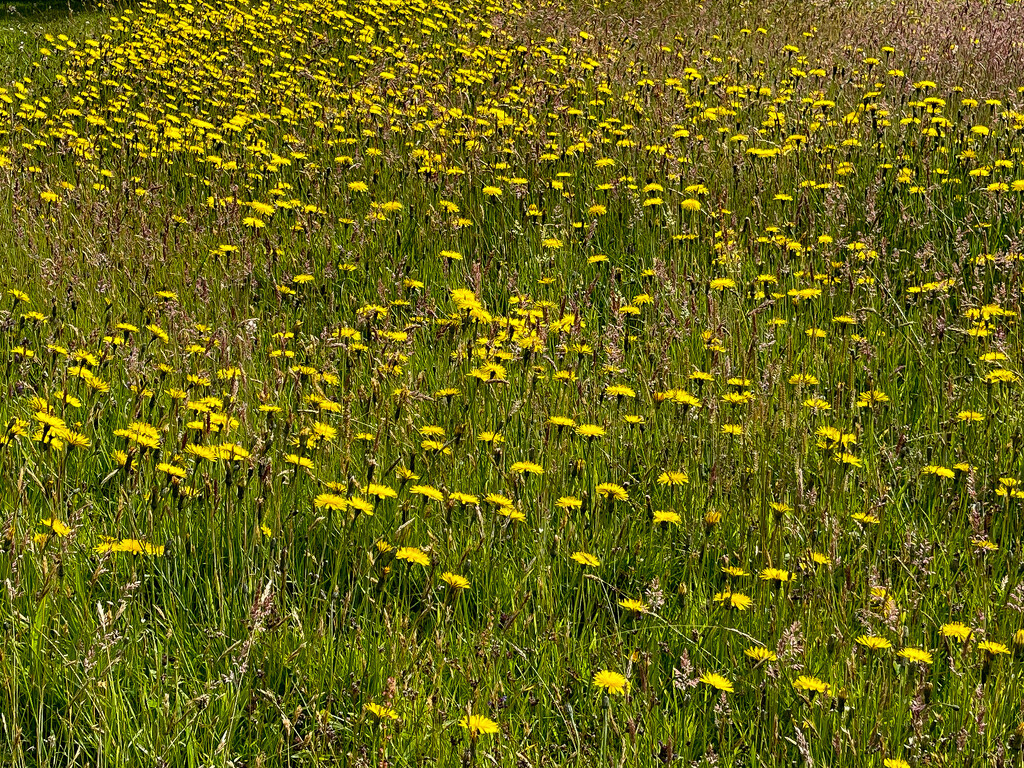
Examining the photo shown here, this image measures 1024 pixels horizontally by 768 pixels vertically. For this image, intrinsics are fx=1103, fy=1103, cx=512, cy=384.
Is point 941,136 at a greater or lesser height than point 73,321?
greater

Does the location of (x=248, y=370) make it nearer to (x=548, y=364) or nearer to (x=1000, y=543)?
(x=548, y=364)

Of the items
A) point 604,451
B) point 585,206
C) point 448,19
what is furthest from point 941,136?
point 448,19

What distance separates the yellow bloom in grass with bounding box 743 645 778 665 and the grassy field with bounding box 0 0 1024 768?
0.01 m

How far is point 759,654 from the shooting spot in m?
1.97

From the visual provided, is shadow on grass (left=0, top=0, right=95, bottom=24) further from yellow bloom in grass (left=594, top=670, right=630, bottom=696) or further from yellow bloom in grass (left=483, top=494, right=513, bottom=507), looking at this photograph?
yellow bloom in grass (left=594, top=670, right=630, bottom=696)

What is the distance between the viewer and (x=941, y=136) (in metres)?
5.07

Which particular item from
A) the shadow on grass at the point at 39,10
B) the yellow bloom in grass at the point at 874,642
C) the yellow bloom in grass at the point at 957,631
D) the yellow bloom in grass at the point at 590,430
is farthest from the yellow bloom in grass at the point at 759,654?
the shadow on grass at the point at 39,10

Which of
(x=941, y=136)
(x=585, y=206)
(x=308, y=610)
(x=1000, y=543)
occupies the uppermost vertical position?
(x=941, y=136)

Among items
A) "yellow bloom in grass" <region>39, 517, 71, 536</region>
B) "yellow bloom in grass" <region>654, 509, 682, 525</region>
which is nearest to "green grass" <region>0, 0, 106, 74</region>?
"yellow bloom in grass" <region>39, 517, 71, 536</region>

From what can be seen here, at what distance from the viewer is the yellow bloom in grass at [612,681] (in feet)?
6.06

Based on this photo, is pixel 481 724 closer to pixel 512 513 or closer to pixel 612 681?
pixel 612 681

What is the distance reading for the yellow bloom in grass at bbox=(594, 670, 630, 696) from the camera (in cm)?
185

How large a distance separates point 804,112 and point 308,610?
4.25 metres

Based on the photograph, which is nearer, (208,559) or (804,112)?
(208,559)
